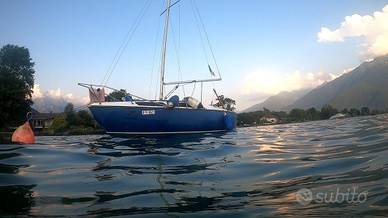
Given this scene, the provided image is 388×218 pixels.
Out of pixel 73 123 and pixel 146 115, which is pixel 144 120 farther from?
pixel 73 123

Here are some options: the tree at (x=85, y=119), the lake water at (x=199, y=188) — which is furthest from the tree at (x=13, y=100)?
the lake water at (x=199, y=188)

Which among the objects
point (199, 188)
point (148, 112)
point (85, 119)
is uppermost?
point (85, 119)

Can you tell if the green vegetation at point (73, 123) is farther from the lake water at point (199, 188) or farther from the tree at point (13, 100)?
the lake water at point (199, 188)

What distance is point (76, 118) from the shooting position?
30.2 metres

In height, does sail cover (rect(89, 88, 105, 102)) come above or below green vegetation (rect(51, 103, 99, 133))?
above

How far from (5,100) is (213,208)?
1216 inches

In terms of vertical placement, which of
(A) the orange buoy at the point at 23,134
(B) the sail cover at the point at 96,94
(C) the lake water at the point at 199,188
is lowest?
(C) the lake water at the point at 199,188

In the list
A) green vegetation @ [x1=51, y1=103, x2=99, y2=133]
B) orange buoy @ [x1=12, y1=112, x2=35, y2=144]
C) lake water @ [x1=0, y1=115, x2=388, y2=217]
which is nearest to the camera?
lake water @ [x1=0, y1=115, x2=388, y2=217]

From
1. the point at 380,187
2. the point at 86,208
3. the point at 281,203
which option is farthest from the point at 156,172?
the point at 380,187

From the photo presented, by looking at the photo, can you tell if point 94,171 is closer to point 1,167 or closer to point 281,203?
point 1,167

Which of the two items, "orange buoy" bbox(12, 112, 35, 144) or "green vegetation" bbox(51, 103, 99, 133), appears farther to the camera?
"green vegetation" bbox(51, 103, 99, 133)

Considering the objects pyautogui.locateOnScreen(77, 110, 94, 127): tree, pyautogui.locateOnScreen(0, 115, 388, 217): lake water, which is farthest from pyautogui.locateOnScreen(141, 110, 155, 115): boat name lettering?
pyautogui.locateOnScreen(77, 110, 94, 127): tree

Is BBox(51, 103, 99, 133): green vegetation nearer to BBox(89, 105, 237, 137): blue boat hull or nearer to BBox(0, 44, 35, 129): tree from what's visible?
BBox(0, 44, 35, 129): tree

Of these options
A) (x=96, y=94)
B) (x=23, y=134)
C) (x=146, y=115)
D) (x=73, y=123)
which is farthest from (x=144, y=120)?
(x=73, y=123)
